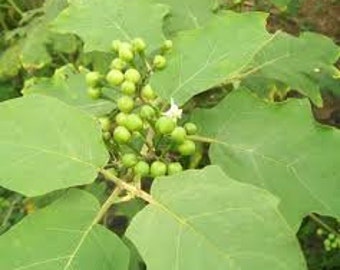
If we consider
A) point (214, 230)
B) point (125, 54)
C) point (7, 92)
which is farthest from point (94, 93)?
point (7, 92)

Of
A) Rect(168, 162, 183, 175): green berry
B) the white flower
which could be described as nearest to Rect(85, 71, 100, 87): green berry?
the white flower

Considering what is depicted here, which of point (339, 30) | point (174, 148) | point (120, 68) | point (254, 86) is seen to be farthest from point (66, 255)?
point (339, 30)

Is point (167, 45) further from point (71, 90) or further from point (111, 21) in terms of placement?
point (71, 90)

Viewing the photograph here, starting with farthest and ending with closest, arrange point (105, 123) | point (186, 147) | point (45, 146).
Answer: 1. point (105, 123)
2. point (186, 147)
3. point (45, 146)

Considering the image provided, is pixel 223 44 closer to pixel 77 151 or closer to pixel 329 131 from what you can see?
pixel 329 131

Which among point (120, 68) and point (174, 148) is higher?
point (120, 68)

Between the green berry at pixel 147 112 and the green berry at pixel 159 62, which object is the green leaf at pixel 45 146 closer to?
the green berry at pixel 147 112
